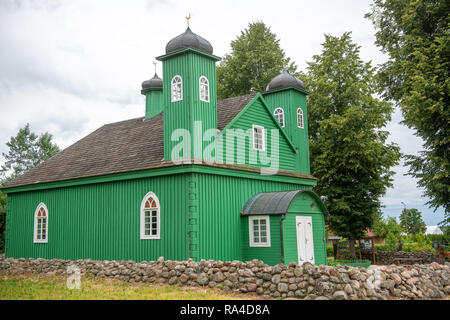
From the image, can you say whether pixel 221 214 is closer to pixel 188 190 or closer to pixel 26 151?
pixel 188 190

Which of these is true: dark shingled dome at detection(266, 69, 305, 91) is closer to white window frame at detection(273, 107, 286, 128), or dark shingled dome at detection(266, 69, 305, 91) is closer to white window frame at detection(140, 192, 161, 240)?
white window frame at detection(273, 107, 286, 128)

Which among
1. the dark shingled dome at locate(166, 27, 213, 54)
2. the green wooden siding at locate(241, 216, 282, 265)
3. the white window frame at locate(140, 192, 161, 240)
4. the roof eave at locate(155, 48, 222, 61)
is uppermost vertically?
the dark shingled dome at locate(166, 27, 213, 54)

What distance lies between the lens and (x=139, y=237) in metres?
Result: 17.8

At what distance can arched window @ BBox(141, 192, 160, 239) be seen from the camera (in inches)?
687

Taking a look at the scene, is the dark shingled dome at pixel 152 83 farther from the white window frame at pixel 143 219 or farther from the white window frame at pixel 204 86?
the white window frame at pixel 143 219

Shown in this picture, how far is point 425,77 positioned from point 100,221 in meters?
17.1

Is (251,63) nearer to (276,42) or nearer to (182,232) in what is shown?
(276,42)

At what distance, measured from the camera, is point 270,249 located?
57.6 feet

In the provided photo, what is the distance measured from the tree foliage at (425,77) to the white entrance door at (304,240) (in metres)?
7.62

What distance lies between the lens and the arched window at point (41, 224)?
71.4 ft

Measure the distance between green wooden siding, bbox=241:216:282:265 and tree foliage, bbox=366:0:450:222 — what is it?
9327 mm

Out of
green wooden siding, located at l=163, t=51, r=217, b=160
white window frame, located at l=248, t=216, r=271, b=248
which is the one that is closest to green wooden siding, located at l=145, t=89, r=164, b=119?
green wooden siding, located at l=163, t=51, r=217, b=160
